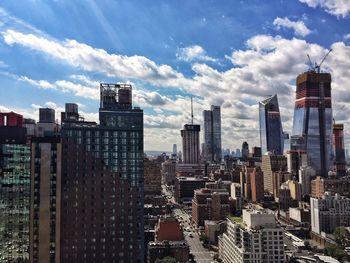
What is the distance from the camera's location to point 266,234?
402 feet

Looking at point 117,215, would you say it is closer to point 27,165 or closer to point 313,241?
point 27,165

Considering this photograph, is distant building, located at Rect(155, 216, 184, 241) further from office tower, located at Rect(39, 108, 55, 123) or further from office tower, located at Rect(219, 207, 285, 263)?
office tower, located at Rect(39, 108, 55, 123)

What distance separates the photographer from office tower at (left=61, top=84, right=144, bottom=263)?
112625 millimetres

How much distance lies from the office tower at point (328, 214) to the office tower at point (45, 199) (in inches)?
5121

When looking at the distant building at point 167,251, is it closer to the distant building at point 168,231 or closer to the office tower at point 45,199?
the distant building at point 168,231

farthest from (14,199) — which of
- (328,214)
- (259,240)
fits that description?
(328,214)

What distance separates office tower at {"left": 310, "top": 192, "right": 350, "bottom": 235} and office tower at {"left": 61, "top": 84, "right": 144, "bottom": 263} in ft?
359

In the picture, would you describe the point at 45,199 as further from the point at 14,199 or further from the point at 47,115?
the point at 47,115

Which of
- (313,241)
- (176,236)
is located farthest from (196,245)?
(313,241)

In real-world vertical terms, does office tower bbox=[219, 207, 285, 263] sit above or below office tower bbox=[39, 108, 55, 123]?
below

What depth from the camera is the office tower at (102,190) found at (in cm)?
11262

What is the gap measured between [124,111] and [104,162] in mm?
17079

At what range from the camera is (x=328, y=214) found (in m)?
191

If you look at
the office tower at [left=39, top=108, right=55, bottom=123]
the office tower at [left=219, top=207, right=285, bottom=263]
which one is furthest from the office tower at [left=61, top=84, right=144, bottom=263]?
the office tower at [left=39, top=108, right=55, bottom=123]
